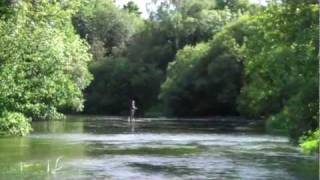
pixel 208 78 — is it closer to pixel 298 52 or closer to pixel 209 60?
pixel 209 60

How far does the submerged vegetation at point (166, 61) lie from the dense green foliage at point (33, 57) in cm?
5

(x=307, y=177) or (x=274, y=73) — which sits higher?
(x=274, y=73)

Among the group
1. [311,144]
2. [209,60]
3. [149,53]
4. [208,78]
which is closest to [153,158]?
[311,144]

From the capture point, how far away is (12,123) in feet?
109

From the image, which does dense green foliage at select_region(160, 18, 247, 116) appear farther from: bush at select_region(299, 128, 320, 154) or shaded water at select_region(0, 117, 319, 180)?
bush at select_region(299, 128, 320, 154)

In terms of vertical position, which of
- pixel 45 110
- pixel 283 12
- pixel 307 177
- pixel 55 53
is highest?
pixel 283 12

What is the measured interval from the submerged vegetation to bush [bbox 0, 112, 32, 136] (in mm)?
65

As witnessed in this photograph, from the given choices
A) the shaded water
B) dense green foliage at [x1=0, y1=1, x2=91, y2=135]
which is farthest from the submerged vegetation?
the shaded water

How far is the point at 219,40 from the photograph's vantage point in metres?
83.4

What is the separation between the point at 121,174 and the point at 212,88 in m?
60.4

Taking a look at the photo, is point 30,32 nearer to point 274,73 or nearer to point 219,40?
point 274,73

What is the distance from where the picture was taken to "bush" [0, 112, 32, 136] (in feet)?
103

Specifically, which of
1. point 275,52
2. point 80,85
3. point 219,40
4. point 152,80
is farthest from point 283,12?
point 152,80

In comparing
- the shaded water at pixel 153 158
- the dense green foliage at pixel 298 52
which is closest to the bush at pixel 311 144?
the shaded water at pixel 153 158
